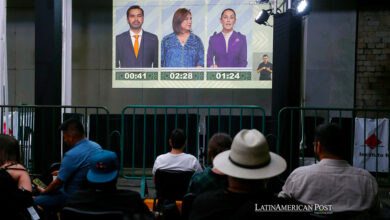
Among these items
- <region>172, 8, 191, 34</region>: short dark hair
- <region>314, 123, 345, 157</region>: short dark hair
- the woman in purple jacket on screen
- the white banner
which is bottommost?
the white banner

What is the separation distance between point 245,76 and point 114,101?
3.94 m

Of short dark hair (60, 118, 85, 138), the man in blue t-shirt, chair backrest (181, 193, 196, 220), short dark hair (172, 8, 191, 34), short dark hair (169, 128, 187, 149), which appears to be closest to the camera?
chair backrest (181, 193, 196, 220)

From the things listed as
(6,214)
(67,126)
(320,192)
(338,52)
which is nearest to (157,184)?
(67,126)

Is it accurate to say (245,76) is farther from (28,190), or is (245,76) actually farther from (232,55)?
(28,190)

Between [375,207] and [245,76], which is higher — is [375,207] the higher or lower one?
the lower one

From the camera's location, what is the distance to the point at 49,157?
6266 millimetres

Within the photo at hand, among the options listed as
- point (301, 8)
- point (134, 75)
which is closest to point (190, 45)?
point (134, 75)

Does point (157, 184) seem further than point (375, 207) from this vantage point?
Yes

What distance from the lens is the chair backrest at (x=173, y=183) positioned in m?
3.58

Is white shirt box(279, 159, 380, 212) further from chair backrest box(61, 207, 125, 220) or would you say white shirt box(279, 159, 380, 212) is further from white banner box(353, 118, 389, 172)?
white banner box(353, 118, 389, 172)

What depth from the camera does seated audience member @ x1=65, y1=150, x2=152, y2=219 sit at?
88.9 inches

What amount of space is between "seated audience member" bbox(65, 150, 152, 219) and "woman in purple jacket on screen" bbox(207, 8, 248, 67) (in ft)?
22.8

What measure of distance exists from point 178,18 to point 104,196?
769cm

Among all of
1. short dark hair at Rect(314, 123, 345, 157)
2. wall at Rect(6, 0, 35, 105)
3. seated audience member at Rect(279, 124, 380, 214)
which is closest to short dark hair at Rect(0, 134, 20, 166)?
seated audience member at Rect(279, 124, 380, 214)
